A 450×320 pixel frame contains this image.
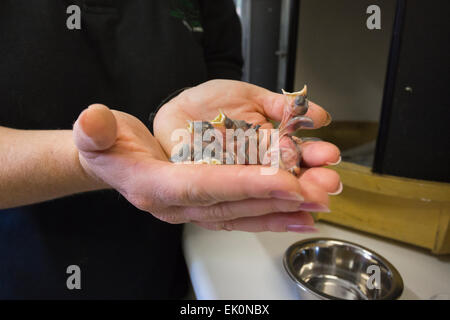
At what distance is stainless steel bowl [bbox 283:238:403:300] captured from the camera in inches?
18.5

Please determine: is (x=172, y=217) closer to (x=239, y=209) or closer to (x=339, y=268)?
(x=239, y=209)

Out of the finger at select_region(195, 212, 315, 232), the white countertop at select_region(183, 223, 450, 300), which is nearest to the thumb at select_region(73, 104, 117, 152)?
the finger at select_region(195, 212, 315, 232)

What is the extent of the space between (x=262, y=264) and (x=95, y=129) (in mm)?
351

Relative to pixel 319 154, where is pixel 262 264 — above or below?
below

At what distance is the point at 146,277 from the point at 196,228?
0.37ft

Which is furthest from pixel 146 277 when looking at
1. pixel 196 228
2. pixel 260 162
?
pixel 260 162

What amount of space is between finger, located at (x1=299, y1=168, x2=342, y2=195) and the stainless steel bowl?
188 mm

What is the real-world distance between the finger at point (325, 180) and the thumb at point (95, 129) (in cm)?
17

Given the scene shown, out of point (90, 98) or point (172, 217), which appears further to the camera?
point (90, 98)

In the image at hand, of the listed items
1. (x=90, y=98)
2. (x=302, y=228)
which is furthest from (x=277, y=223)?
(x=90, y=98)

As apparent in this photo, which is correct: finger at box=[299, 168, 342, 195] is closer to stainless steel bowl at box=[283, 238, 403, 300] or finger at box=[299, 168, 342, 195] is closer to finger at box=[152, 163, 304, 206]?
finger at box=[152, 163, 304, 206]

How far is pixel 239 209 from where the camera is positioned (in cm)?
28

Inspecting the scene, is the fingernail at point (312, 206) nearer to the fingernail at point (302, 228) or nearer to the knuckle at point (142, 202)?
the fingernail at point (302, 228)

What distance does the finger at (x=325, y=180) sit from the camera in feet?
0.98
